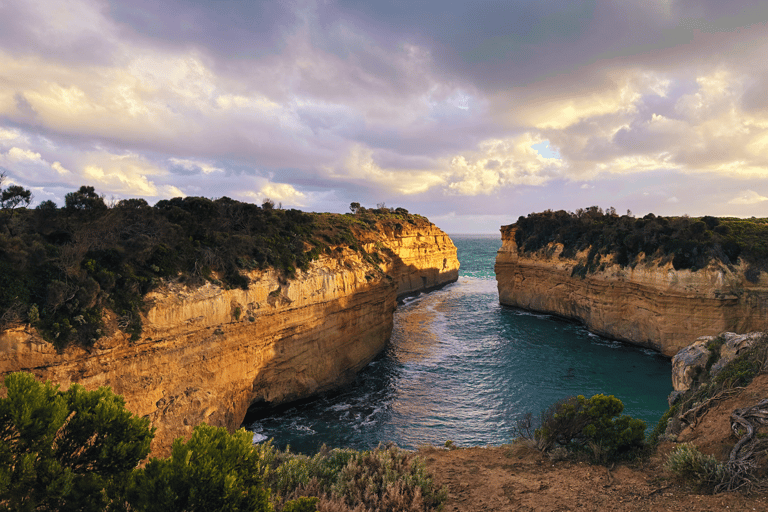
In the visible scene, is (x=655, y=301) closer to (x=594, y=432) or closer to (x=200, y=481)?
Result: (x=594, y=432)

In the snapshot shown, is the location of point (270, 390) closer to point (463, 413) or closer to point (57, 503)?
point (463, 413)

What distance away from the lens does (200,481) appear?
468 cm

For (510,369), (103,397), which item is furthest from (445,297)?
(103,397)

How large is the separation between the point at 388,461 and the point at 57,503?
A: 674 cm

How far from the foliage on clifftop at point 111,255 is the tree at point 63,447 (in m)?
8.87

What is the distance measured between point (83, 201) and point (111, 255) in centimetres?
371

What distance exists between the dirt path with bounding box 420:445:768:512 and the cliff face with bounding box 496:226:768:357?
78.4ft

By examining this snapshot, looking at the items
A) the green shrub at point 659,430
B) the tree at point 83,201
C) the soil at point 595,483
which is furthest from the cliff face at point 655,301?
the tree at point 83,201

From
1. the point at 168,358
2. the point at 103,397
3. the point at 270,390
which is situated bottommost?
the point at 270,390

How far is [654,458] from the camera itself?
352 inches

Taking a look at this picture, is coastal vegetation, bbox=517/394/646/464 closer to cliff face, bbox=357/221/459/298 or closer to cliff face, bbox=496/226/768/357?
cliff face, bbox=496/226/768/357

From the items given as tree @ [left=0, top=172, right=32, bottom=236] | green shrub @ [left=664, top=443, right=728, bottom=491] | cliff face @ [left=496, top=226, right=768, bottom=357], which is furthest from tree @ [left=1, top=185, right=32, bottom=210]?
cliff face @ [left=496, top=226, right=768, bottom=357]

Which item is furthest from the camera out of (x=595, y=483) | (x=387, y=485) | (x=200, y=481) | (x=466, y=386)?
(x=466, y=386)

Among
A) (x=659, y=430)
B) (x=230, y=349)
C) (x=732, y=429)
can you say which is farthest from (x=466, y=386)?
(x=732, y=429)
